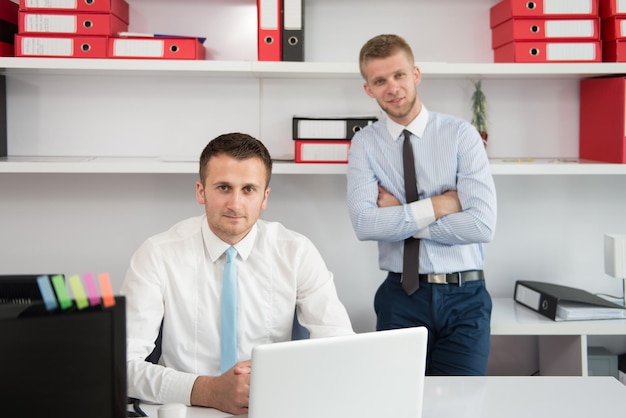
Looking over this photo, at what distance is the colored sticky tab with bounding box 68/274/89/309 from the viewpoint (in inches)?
36.3

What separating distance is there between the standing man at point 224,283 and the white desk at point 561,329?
3.49 ft

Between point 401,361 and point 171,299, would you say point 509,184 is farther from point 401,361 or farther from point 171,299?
point 401,361

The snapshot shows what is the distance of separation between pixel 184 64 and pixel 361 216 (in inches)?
36.9

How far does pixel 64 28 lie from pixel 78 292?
211 cm

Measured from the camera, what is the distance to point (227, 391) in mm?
1499

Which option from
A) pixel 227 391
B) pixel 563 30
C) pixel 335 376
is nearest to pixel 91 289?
pixel 335 376

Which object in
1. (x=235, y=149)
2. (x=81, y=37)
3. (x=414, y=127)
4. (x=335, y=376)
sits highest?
(x=81, y=37)

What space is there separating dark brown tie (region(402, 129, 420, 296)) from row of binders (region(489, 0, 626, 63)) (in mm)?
717

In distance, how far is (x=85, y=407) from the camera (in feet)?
3.10

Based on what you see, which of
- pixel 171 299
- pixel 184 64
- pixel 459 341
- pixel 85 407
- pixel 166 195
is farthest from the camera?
pixel 166 195

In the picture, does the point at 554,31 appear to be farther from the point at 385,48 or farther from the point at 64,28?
the point at 64,28

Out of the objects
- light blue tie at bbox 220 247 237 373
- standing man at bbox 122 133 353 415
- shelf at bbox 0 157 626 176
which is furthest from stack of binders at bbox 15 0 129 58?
light blue tie at bbox 220 247 237 373

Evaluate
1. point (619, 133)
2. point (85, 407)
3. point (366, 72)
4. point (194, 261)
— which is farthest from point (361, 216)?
point (85, 407)

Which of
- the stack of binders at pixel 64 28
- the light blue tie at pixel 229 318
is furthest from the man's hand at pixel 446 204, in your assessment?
the stack of binders at pixel 64 28
